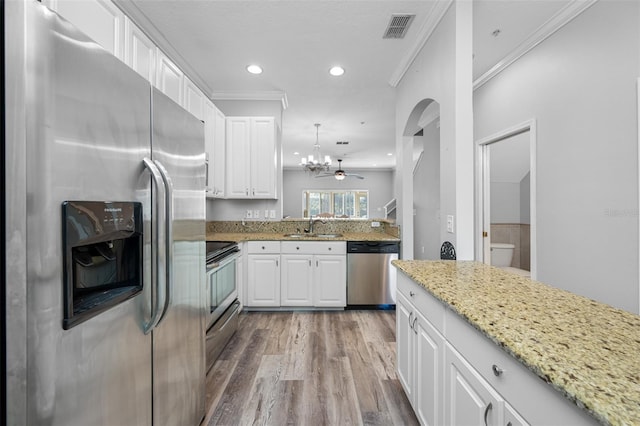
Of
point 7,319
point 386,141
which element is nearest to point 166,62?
point 7,319

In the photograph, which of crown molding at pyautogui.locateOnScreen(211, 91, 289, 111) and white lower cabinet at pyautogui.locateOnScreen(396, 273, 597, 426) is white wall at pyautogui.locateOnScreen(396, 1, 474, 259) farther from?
crown molding at pyautogui.locateOnScreen(211, 91, 289, 111)

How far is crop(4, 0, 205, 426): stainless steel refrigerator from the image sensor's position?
61 centimetres

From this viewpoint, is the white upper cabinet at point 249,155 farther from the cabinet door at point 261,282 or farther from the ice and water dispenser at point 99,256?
the ice and water dispenser at point 99,256

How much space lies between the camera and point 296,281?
11.2 ft

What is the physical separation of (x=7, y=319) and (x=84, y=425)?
37 cm

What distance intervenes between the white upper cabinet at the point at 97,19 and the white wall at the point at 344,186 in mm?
8985

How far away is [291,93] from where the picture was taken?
3.79m

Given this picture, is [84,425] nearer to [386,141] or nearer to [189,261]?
[189,261]

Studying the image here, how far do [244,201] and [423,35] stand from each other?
2.80 m

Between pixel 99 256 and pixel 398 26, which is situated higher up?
pixel 398 26

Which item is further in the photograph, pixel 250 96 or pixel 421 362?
pixel 250 96

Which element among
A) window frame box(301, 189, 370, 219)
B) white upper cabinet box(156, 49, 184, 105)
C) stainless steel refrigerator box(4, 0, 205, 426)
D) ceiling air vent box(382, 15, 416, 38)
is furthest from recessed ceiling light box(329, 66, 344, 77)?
window frame box(301, 189, 370, 219)

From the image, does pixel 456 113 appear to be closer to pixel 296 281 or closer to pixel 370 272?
pixel 370 272

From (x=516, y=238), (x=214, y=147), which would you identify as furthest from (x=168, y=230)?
(x=516, y=238)
